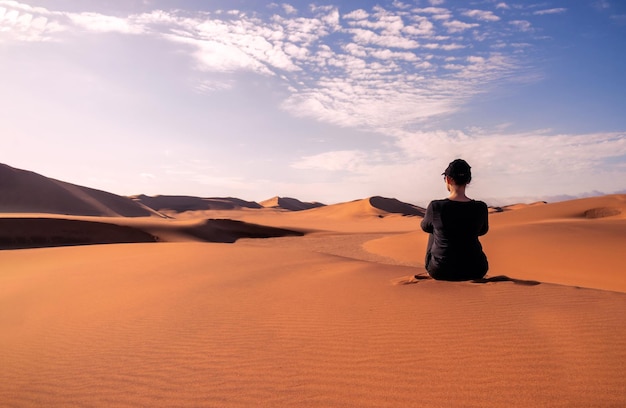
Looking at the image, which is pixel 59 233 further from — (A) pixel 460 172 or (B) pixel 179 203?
(B) pixel 179 203

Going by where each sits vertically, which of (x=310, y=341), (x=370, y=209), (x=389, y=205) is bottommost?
(x=310, y=341)

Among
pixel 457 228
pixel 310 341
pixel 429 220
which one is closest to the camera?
pixel 310 341

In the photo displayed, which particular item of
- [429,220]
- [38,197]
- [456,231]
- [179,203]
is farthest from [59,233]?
[179,203]

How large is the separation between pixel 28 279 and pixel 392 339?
7676 mm

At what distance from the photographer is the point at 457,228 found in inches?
188

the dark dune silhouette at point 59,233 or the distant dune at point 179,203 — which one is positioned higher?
the distant dune at point 179,203

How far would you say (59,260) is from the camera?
11.1m

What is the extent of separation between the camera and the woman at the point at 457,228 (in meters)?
4.75

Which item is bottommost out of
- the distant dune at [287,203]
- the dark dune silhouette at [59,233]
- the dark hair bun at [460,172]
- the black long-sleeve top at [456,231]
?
the dark dune silhouette at [59,233]

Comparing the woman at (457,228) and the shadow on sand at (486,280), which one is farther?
the shadow on sand at (486,280)

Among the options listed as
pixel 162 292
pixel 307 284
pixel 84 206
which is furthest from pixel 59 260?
pixel 84 206

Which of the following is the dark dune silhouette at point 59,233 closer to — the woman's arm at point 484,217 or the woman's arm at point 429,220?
the woman's arm at point 429,220

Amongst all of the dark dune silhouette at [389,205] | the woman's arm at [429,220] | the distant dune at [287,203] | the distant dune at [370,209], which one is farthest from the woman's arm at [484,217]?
the distant dune at [287,203]

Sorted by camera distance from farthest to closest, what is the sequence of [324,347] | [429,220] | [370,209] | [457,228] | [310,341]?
[370,209] < [429,220] < [457,228] < [310,341] < [324,347]
